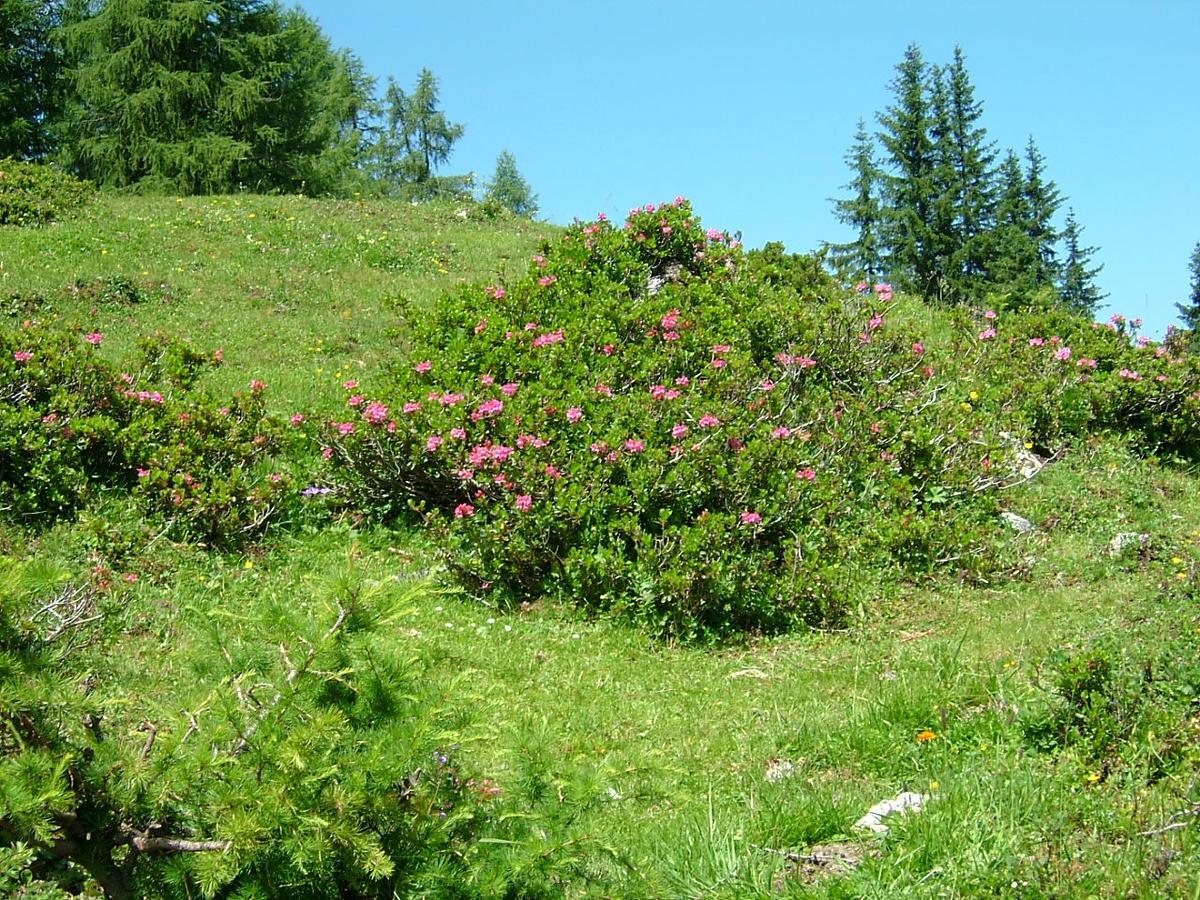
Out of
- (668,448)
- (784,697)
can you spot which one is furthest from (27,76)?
(784,697)

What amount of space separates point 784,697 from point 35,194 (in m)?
16.1

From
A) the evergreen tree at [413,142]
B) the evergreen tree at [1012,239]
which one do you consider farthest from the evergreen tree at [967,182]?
the evergreen tree at [413,142]

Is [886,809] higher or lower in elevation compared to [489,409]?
lower

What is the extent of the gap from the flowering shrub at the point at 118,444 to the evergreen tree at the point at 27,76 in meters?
29.2

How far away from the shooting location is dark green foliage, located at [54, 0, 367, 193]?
2964 cm

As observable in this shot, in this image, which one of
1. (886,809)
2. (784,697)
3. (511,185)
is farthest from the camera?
(511,185)

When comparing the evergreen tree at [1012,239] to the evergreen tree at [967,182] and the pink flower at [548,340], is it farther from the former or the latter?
the pink flower at [548,340]

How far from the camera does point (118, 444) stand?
25.8 feet

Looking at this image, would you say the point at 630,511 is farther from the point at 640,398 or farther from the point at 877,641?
the point at 877,641

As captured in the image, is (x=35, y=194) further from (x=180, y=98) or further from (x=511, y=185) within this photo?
(x=511, y=185)

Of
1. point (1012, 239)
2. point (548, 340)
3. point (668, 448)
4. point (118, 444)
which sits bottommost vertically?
point (668, 448)

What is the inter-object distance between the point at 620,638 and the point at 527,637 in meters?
0.60

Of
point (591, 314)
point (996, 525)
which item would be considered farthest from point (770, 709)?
point (591, 314)

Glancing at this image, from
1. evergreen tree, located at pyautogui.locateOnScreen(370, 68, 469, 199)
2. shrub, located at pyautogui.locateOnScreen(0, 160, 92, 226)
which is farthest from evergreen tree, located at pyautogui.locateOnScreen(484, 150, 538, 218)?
shrub, located at pyautogui.locateOnScreen(0, 160, 92, 226)
